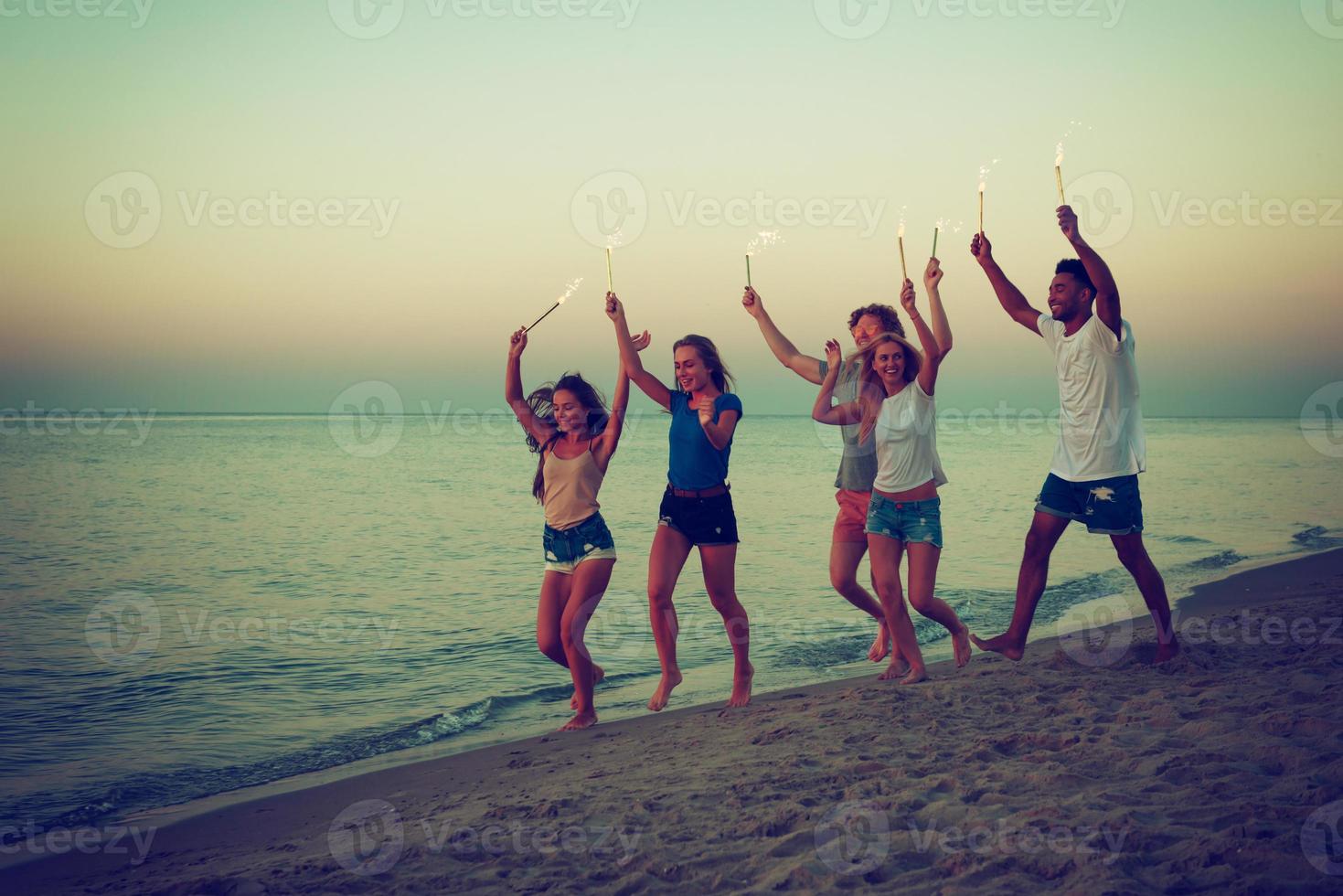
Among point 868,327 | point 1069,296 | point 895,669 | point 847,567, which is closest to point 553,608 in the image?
point 847,567

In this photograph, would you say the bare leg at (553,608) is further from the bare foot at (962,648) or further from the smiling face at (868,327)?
the bare foot at (962,648)

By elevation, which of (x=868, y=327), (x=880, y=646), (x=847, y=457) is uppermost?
(x=868, y=327)

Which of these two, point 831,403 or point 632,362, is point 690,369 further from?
point 831,403

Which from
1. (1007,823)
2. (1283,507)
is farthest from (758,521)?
(1007,823)

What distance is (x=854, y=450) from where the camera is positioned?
19.8ft

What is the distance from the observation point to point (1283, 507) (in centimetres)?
1805

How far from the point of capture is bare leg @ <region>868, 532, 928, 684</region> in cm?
540

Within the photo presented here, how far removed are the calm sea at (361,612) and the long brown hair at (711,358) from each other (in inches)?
86.5

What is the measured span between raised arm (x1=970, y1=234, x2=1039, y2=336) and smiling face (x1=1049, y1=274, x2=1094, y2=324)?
0.79ft

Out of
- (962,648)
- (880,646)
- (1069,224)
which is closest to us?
(1069,224)

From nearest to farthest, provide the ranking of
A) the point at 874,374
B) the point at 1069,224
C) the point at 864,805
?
1. the point at 864,805
2. the point at 1069,224
3. the point at 874,374

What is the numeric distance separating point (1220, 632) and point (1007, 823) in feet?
12.7

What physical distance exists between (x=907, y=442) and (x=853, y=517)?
2.60 feet

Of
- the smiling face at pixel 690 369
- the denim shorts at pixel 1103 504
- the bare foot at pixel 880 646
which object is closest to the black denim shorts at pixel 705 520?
the smiling face at pixel 690 369
